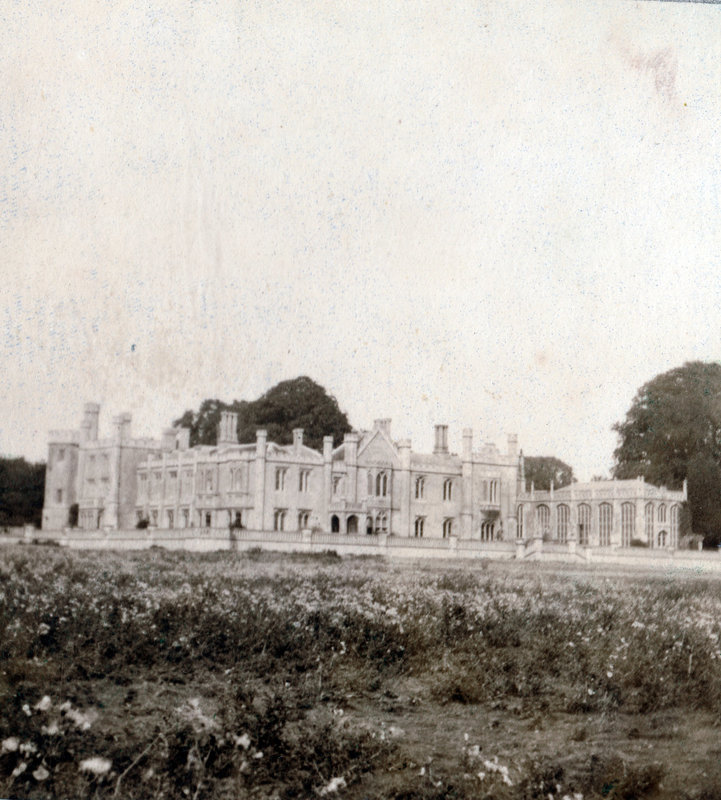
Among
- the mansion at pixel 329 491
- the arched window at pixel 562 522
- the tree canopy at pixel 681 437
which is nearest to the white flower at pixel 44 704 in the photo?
the mansion at pixel 329 491

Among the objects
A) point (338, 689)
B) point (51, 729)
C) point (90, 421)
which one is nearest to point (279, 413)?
point (90, 421)

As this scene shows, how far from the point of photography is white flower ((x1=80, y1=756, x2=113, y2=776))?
5.26 metres

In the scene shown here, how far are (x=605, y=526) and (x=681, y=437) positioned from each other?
6.54 metres

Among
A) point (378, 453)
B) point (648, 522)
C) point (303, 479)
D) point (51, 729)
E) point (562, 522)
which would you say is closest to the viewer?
point (51, 729)

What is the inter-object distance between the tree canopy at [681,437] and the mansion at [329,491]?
59 cm

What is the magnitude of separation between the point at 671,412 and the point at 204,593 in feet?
14.4

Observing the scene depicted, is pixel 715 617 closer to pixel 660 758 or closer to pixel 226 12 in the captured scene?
pixel 660 758

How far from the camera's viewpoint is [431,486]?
10438 millimetres

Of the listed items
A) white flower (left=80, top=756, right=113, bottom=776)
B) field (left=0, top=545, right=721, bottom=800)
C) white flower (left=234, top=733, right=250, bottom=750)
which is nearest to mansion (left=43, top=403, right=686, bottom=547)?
field (left=0, top=545, right=721, bottom=800)

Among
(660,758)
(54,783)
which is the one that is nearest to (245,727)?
(54,783)

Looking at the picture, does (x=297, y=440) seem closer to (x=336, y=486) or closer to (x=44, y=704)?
(x=336, y=486)

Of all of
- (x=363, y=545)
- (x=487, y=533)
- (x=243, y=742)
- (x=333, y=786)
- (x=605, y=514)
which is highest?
(x=605, y=514)

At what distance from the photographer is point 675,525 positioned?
391 inches

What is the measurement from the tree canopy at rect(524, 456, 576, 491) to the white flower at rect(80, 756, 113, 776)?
4553 mm
